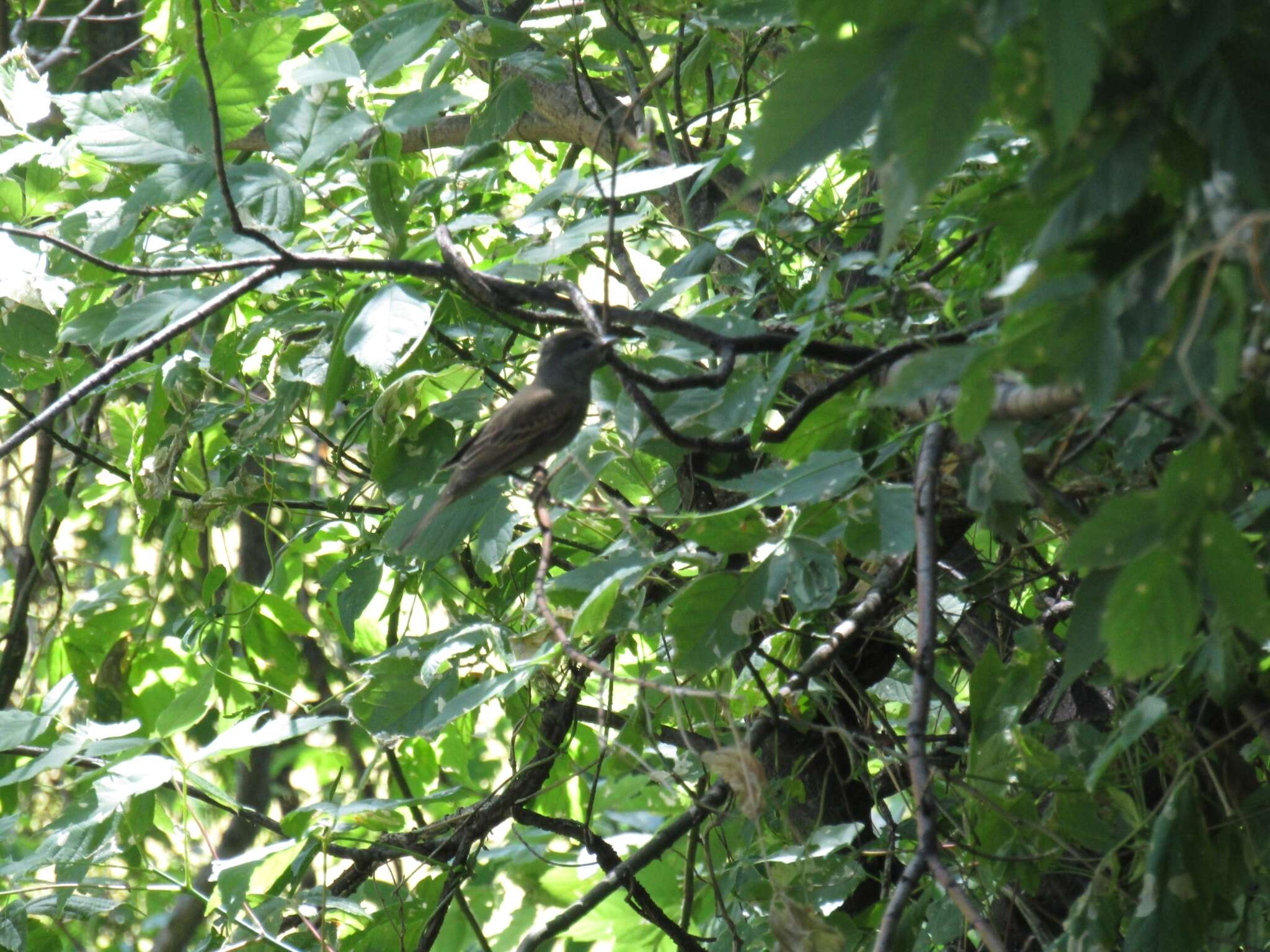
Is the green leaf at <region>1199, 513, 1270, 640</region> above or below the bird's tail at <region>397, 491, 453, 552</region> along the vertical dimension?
above

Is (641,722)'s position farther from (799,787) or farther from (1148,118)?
(1148,118)

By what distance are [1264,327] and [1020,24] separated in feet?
1.11

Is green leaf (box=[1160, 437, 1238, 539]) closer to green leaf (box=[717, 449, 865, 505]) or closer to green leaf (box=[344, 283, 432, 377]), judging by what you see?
green leaf (box=[717, 449, 865, 505])

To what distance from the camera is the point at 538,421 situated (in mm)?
2609

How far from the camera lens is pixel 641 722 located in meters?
2.65

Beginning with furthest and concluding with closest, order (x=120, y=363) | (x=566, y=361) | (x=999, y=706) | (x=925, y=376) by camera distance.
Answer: (x=566, y=361), (x=999, y=706), (x=120, y=363), (x=925, y=376)

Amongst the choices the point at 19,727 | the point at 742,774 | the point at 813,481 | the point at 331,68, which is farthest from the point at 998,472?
the point at 19,727

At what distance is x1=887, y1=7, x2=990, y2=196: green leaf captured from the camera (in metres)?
0.86

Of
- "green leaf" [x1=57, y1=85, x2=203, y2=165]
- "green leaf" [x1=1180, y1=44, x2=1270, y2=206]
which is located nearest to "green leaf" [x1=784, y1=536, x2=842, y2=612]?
"green leaf" [x1=1180, y1=44, x2=1270, y2=206]

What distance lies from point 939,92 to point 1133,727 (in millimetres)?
974

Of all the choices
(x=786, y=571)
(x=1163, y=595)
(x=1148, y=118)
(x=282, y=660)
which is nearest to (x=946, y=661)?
(x=786, y=571)

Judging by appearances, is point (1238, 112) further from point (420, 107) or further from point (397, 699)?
point (397, 699)

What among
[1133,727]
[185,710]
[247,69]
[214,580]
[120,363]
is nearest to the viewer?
[1133,727]

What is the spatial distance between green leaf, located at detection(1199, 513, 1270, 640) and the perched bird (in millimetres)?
1575
